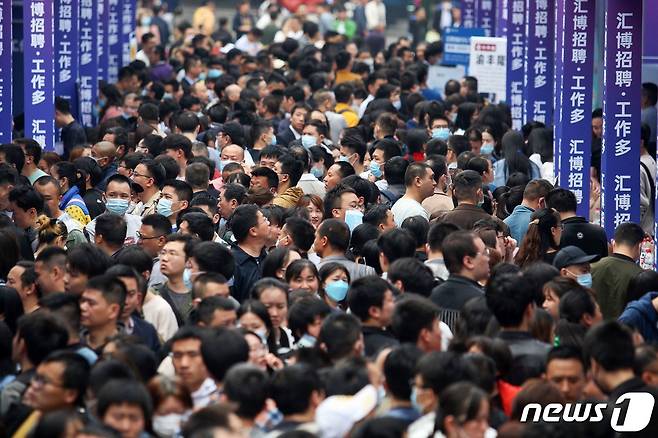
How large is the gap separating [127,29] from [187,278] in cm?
2168

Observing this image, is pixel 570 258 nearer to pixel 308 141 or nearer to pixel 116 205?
pixel 116 205

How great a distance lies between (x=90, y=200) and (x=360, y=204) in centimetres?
268

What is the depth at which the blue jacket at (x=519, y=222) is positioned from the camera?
14.8 meters

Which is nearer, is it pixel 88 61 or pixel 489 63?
pixel 88 61

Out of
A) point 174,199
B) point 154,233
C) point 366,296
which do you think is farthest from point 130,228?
point 366,296

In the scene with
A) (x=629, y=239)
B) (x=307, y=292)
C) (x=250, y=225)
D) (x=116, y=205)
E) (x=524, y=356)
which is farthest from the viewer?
(x=116, y=205)

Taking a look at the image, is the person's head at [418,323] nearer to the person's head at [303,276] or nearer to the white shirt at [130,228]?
the person's head at [303,276]

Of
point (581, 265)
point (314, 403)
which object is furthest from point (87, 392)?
point (581, 265)

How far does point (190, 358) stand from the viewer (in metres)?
9.52

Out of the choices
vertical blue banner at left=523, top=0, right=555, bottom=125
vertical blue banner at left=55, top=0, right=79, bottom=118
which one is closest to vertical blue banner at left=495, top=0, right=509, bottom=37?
vertical blue banner at left=523, top=0, right=555, bottom=125

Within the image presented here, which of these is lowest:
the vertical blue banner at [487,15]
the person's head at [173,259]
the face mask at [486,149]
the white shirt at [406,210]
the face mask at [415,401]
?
the face mask at [486,149]

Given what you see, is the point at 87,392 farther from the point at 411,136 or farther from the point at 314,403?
the point at 411,136

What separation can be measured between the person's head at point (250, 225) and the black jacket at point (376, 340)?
2.77 meters

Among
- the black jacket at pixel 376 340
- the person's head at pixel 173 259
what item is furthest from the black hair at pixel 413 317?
the person's head at pixel 173 259
